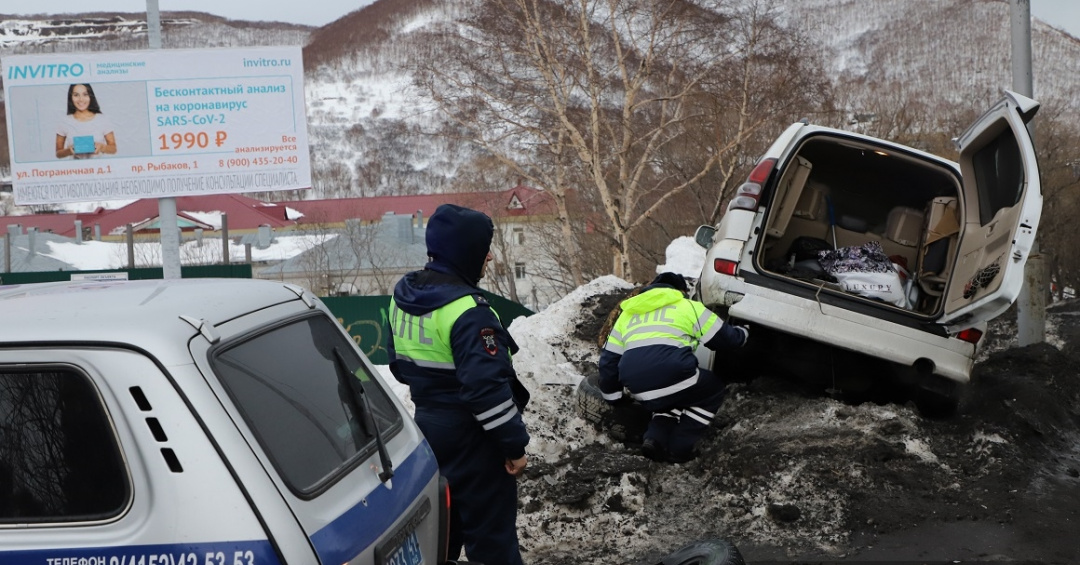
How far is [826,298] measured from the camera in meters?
6.33

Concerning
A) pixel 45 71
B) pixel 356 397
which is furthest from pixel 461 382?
pixel 45 71

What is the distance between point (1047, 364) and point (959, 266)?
188 cm

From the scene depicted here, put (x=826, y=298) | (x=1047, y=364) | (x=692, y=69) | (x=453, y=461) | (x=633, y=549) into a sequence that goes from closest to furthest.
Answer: (x=453, y=461) < (x=633, y=549) < (x=826, y=298) < (x=1047, y=364) < (x=692, y=69)

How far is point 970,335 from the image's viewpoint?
6.32 m

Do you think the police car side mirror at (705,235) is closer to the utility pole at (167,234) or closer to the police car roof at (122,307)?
the police car roof at (122,307)

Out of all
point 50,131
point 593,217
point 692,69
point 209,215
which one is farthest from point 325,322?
point 209,215

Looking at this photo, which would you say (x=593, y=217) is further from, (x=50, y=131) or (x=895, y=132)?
(x=50, y=131)

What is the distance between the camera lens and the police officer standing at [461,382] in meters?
3.92

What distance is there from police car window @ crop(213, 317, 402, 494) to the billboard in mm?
13562

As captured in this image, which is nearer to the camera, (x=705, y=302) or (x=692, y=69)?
(x=705, y=302)

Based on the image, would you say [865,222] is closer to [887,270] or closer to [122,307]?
[887,270]

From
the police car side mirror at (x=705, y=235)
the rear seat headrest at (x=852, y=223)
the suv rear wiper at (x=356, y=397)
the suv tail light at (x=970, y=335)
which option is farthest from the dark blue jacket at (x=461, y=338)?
the rear seat headrest at (x=852, y=223)

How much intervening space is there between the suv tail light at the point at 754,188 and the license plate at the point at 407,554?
165 inches

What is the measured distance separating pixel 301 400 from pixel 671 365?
11.5 feet
